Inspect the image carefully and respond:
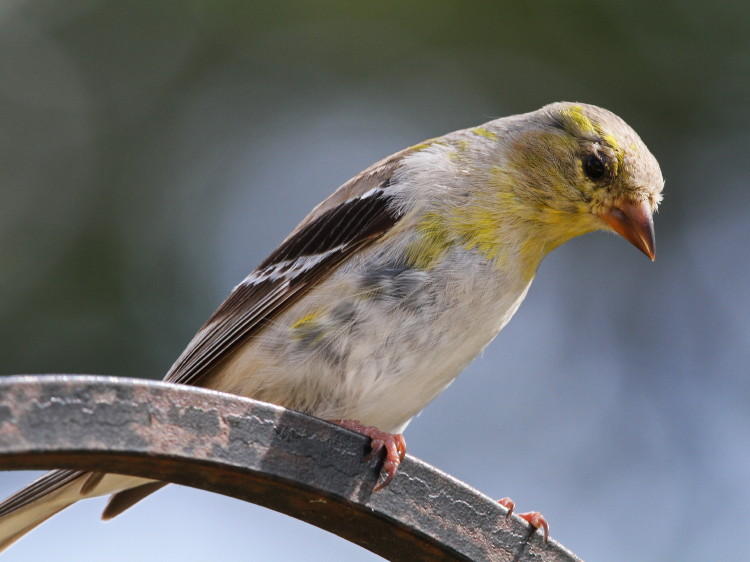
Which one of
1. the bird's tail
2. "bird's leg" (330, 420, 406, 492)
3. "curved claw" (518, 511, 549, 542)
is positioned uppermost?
"curved claw" (518, 511, 549, 542)

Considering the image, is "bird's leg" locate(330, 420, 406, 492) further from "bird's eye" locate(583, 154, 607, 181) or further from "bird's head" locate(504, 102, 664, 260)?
"bird's eye" locate(583, 154, 607, 181)

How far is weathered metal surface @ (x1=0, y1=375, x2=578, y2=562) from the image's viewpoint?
1191 mm

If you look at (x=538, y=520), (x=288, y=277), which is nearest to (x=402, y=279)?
(x=288, y=277)

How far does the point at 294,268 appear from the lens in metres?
2.67

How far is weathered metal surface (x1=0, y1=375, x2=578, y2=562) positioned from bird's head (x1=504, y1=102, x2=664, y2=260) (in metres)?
1.24

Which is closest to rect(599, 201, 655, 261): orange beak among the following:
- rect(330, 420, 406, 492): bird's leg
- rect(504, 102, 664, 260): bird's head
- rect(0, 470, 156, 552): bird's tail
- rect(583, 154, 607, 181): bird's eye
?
Answer: rect(504, 102, 664, 260): bird's head

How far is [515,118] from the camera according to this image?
3289 millimetres

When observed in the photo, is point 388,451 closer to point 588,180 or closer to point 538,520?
point 538,520

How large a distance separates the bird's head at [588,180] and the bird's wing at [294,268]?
445mm

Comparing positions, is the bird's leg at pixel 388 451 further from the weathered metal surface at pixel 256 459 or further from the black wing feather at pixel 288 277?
the black wing feather at pixel 288 277

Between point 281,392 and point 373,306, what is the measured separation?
341mm

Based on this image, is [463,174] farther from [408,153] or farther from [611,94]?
[611,94]

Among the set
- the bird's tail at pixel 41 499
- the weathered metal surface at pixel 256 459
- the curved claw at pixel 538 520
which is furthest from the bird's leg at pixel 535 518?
the bird's tail at pixel 41 499

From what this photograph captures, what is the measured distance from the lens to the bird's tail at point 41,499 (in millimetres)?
2080
